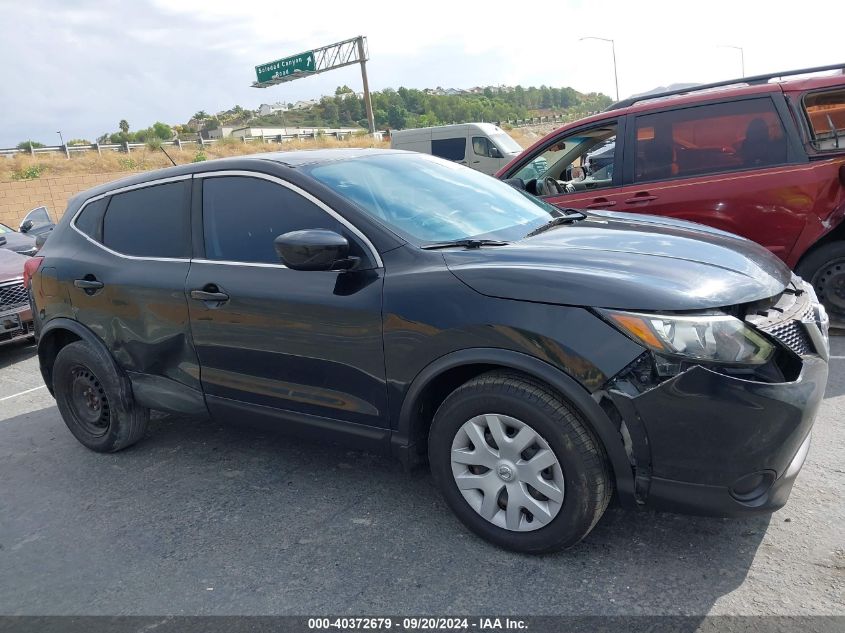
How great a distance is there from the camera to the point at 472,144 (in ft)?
55.5

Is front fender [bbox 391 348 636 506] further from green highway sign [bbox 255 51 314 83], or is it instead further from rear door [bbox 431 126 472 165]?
green highway sign [bbox 255 51 314 83]

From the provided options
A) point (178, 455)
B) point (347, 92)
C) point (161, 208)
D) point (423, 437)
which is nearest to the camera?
point (423, 437)

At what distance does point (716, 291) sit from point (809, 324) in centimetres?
46

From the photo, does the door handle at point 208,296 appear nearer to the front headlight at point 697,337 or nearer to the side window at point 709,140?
the front headlight at point 697,337

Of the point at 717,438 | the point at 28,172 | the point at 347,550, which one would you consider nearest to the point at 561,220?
the point at 717,438

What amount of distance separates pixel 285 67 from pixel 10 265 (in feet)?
150

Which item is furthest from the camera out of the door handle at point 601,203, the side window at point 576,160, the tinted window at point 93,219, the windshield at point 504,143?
the windshield at point 504,143

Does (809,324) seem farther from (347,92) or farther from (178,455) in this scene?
(347,92)

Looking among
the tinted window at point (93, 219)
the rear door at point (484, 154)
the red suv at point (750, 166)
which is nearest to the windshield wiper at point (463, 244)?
the red suv at point (750, 166)

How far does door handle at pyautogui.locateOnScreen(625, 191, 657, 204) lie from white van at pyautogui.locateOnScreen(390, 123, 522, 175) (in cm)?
1092

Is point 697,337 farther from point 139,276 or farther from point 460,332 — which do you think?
point 139,276

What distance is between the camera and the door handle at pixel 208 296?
3.50m

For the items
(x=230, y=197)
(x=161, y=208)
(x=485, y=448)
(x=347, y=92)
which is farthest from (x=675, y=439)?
(x=347, y=92)

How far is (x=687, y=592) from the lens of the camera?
2.56 m
